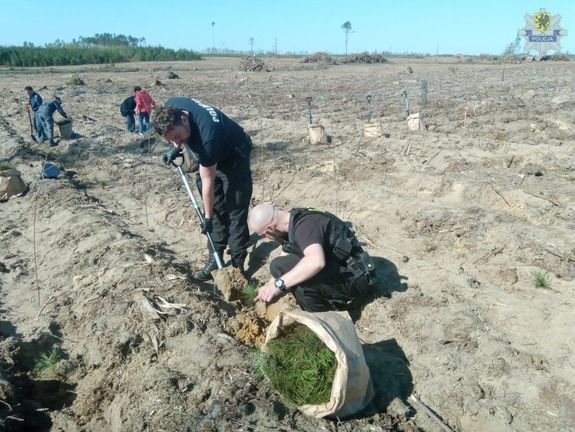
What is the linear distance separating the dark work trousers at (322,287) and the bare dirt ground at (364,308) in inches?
17.0

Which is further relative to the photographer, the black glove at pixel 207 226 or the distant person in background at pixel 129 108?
the distant person in background at pixel 129 108

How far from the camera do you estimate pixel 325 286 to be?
4.01 meters

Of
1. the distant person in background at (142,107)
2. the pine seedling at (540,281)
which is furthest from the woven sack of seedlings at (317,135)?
the pine seedling at (540,281)

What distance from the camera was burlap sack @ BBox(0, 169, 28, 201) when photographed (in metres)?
7.89

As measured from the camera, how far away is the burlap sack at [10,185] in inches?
311

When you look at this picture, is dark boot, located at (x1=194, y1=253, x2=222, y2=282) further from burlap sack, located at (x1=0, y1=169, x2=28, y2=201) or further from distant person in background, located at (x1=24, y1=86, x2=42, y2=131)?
distant person in background, located at (x1=24, y1=86, x2=42, y2=131)

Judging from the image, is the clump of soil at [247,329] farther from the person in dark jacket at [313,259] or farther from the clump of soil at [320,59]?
the clump of soil at [320,59]

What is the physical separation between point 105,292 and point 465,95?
53.8 ft

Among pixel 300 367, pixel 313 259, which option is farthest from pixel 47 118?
pixel 300 367

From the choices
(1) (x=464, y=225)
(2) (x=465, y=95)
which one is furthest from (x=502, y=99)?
(1) (x=464, y=225)

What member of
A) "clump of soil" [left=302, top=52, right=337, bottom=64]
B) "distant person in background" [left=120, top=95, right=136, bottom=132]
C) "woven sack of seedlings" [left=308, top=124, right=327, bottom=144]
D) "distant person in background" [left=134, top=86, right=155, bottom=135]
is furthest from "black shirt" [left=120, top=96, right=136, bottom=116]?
"clump of soil" [left=302, top=52, right=337, bottom=64]

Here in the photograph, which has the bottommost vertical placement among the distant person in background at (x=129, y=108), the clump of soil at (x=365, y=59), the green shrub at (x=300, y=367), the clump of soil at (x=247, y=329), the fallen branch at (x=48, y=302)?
the fallen branch at (x=48, y=302)

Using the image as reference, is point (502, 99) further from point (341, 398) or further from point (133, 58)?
point (133, 58)

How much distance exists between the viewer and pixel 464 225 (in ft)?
18.4
